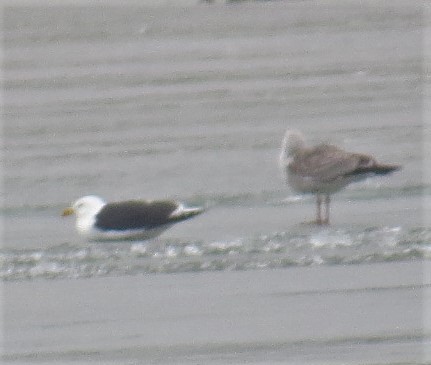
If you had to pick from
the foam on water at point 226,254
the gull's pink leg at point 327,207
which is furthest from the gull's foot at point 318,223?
the foam on water at point 226,254

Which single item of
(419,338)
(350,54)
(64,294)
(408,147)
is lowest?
(419,338)

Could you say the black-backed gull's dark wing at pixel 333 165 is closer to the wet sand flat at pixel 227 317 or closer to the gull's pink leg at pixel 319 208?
the gull's pink leg at pixel 319 208

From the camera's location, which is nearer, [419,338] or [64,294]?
[419,338]

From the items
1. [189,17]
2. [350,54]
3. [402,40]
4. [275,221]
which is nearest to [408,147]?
[275,221]

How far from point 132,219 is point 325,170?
68.2 inches

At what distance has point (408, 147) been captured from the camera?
49.5 ft

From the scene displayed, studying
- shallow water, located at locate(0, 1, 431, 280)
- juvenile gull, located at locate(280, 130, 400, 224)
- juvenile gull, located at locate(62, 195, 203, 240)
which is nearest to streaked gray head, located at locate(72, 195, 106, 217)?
juvenile gull, located at locate(62, 195, 203, 240)

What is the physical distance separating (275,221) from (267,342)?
3.44 metres

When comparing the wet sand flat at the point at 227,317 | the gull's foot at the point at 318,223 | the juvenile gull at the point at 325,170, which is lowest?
the wet sand flat at the point at 227,317

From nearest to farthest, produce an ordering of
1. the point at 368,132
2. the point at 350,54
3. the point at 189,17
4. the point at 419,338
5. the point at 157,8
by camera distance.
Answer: the point at 419,338
the point at 368,132
the point at 350,54
the point at 189,17
the point at 157,8

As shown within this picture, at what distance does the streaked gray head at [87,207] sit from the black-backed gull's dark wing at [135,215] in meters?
0.13

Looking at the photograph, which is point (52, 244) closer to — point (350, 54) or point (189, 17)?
point (350, 54)

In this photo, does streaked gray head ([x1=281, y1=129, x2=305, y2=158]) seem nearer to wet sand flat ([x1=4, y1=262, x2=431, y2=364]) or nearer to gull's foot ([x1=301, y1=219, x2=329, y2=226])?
gull's foot ([x1=301, y1=219, x2=329, y2=226])

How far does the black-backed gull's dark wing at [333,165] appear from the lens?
11.2 meters
